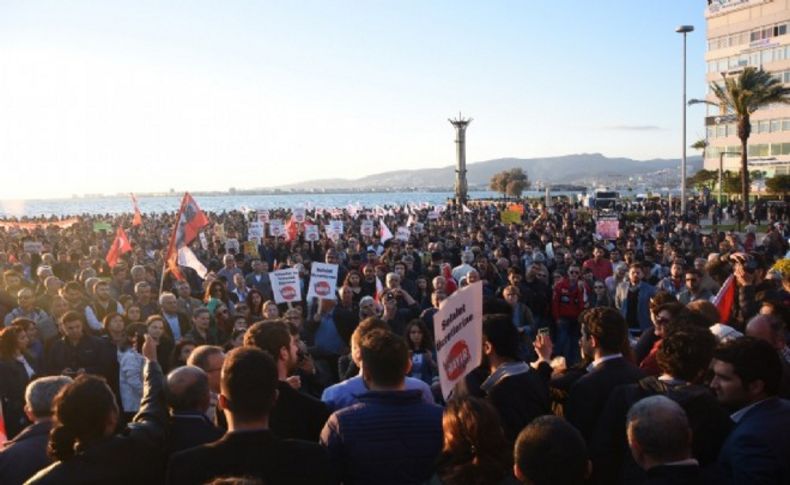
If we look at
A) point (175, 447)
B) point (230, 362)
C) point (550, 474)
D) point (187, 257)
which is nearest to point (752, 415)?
point (550, 474)

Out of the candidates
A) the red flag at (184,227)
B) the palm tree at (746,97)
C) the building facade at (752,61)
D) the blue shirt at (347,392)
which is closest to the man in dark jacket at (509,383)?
the blue shirt at (347,392)

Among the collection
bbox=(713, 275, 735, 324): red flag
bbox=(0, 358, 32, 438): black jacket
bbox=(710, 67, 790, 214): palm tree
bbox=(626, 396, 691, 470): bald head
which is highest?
bbox=(710, 67, 790, 214): palm tree

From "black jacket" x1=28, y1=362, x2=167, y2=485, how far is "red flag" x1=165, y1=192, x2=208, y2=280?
29.5 ft

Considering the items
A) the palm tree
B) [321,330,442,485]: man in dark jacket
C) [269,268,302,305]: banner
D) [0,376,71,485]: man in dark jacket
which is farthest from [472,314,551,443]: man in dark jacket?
the palm tree

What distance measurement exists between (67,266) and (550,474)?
48.8ft

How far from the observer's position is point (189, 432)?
12.3 ft

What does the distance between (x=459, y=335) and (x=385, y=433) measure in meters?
1.18

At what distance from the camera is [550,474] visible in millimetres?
2928

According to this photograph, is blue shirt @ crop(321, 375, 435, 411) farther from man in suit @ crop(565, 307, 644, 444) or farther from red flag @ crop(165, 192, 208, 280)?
red flag @ crop(165, 192, 208, 280)

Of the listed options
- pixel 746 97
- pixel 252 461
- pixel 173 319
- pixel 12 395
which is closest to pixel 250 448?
pixel 252 461

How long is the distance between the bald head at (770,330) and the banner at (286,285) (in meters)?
7.99

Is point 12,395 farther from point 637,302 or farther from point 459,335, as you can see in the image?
point 637,302

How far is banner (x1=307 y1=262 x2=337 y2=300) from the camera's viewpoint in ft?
36.0

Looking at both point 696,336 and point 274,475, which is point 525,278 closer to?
point 696,336
